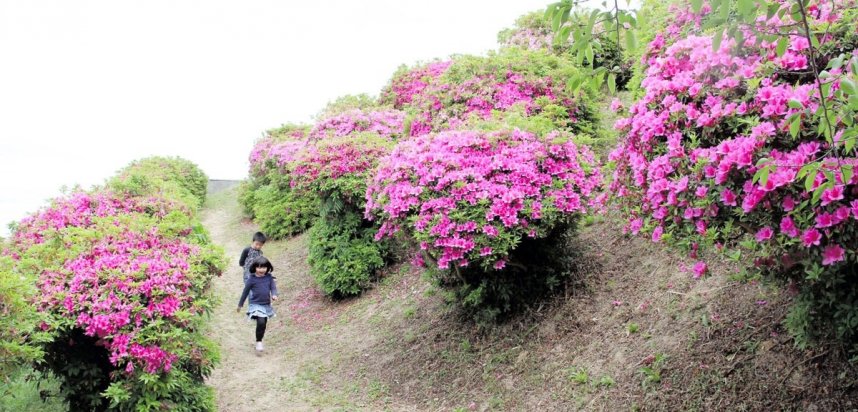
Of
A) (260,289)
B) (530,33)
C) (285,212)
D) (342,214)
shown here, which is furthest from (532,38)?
(260,289)

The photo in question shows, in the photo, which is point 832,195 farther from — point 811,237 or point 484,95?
point 484,95

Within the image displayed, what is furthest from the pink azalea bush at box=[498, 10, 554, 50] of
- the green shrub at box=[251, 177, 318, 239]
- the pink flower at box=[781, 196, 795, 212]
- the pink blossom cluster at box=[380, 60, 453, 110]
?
the pink flower at box=[781, 196, 795, 212]

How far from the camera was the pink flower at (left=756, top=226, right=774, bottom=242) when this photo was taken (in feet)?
8.82

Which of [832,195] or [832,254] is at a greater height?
[832,195]

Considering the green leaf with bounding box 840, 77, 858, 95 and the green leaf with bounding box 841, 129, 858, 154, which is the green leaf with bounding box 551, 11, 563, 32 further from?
the green leaf with bounding box 841, 129, 858, 154

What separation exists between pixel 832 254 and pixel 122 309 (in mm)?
4161

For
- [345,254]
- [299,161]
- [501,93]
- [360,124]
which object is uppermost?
[360,124]

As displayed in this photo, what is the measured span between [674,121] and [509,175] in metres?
1.98

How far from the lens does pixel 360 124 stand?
35.3ft

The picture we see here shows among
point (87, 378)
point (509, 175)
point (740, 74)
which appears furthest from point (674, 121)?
point (87, 378)

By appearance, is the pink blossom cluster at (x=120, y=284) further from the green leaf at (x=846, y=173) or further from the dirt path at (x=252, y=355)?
the green leaf at (x=846, y=173)

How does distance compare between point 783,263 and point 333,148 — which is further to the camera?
point 333,148

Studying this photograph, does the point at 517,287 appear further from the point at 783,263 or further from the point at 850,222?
the point at 850,222

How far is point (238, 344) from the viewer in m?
7.92
